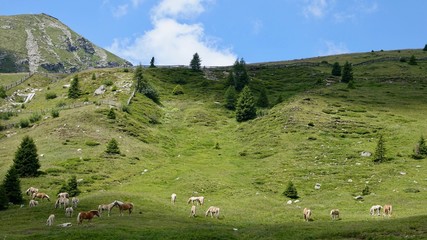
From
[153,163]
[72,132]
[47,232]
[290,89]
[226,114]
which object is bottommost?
[47,232]

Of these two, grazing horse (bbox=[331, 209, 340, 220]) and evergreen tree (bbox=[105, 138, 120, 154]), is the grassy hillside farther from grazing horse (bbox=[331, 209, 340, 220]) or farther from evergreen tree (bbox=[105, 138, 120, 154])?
evergreen tree (bbox=[105, 138, 120, 154])

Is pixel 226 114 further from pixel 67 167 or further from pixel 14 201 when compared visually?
pixel 14 201

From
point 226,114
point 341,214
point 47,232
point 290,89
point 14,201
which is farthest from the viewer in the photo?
point 290,89

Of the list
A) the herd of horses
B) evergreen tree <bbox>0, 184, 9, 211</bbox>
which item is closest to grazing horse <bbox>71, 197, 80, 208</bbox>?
the herd of horses

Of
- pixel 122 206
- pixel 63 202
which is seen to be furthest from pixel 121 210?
pixel 63 202

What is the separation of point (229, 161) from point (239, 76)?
75.6 m

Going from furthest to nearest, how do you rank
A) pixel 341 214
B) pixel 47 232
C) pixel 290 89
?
pixel 290 89 → pixel 341 214 → pixel 47 232

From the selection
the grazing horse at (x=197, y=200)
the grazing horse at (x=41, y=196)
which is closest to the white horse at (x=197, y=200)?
the grazing horse at (x=197, y=200)

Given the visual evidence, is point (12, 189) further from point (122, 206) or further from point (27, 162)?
point (122, 206)

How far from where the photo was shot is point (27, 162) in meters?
62.9

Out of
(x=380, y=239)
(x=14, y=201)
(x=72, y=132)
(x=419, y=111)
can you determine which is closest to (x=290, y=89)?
(x=419, y=111)

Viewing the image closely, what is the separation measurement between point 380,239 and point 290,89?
122781 millimetres

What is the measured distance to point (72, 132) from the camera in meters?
85.0

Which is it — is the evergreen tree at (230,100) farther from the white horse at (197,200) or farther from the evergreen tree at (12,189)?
the evergreen tree at (12,189)
